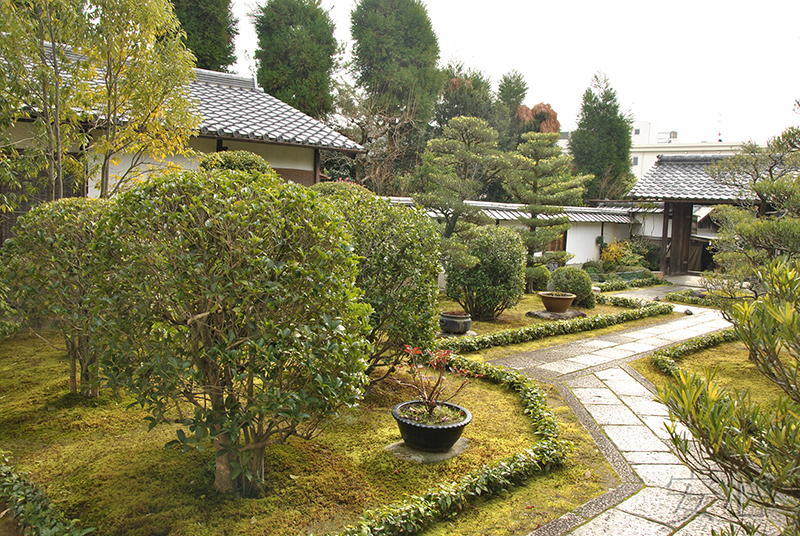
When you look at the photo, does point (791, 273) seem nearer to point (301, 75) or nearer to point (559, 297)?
point (559, 297)

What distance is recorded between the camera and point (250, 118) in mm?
10125

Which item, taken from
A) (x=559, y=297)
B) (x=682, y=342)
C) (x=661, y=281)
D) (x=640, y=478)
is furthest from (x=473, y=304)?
(x=661, y=281)

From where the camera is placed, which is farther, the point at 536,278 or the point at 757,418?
the point at 536,278

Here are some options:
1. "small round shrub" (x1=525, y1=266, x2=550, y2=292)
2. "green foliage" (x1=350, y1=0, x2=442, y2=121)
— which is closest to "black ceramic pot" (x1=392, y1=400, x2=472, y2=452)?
"small round shrub" (x1=525, y1=266, x2=550, y2=292)

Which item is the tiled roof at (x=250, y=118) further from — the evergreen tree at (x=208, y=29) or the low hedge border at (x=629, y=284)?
the evergreen tree at (x=208, y=29)

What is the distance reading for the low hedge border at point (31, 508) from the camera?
2.99 meters

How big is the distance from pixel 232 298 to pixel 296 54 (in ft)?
70.0

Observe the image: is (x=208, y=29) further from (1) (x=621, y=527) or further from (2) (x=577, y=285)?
(1) (x=621, y=527)

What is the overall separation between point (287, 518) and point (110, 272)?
1.88 m

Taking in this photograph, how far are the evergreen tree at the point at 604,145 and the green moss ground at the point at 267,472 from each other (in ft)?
81.1

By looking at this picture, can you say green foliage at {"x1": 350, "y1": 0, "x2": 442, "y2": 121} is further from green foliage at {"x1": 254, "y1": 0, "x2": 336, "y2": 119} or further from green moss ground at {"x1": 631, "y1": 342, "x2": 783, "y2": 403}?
green moss ground at {"x1": 631, "y1": 342, "x2": 783, "y2": 403}

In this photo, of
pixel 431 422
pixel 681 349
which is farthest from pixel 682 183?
pixel 431 422

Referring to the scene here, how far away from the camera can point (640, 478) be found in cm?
390

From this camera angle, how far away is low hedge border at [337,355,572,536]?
304cm
